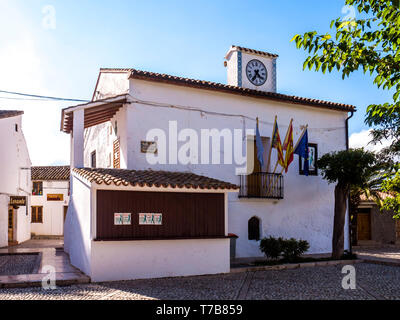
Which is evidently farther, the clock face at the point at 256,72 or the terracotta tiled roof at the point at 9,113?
the terracotta tiled roof at the point at 9,113

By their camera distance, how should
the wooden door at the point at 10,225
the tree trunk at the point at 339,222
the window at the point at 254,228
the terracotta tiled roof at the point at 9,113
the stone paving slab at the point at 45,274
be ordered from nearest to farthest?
the stone paving slab at the point at 45,274, the tree trunk at the point at 339,222, the window at the point at 254,228, the terracotta tiled roof at the point at 9,113, the wooden door at the point at 10,225

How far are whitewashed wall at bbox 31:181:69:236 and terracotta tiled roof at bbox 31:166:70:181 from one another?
13.9 inches

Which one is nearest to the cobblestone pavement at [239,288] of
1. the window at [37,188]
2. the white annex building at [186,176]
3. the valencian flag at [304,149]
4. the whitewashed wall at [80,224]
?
the white annex building at [186,176]

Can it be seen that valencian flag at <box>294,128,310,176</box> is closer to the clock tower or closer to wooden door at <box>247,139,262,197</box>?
wooden door at <box>247,139,262,197</box>

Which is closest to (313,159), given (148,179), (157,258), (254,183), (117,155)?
(254,183)

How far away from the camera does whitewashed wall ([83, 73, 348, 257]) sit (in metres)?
13.0

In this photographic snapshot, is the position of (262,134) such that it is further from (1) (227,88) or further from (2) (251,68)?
(2) (251,68)

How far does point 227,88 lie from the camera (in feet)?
46.5

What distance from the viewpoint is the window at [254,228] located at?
14570 mm

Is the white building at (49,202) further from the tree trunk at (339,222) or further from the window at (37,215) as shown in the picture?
the tree trunk at (339,222)

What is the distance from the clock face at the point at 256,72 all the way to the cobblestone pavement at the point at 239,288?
7837 mm

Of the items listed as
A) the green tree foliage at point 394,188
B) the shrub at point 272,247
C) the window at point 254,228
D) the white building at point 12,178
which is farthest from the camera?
the white building at point 12,178
